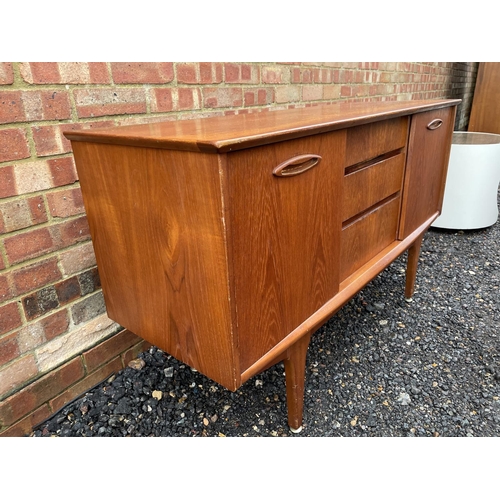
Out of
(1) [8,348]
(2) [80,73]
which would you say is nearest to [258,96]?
(2) [80,73]

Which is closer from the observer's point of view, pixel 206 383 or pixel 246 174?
pixel 246 174

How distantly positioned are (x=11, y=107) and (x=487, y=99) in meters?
5.19

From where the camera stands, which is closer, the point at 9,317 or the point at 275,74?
the point at 9,317

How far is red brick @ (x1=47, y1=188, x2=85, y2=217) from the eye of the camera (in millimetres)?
1295

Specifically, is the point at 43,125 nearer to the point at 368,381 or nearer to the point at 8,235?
A: the point at 8,235

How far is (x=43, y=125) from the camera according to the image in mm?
1227

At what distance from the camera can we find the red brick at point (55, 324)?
136cm

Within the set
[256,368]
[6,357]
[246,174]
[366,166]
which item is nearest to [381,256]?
[366,166]

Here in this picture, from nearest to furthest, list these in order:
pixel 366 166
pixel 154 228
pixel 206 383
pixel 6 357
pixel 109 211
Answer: pixel 154 228 → pixel 109 211 → pixel 6 357 → pixel 366 166 → pixel 206 383

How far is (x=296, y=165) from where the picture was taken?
3.29ft

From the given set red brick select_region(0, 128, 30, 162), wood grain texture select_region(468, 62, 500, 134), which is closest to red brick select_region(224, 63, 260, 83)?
red brick select_region(0, 128, 30, 162)

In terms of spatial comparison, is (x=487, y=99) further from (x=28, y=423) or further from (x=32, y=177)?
(x=28, y=423)

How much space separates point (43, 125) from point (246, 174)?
74 cm

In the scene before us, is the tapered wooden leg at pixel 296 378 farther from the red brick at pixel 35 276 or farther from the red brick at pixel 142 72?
the red brick at pixel 142 72
